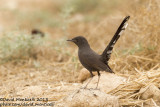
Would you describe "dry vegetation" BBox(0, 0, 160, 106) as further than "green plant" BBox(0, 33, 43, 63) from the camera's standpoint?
No

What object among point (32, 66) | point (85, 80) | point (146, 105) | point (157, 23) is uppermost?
point (157, 23)

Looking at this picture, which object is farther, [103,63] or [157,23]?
[157,23]

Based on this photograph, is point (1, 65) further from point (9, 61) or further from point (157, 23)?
point (157, 23)

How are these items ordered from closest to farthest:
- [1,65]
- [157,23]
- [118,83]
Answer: [118,83], [157,23], [1,65]

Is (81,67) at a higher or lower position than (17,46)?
lower

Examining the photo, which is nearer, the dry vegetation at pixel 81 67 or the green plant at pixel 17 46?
the dry vegetation at pixel 81 67

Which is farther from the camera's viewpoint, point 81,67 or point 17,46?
point 17,46

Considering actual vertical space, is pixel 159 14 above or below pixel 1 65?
above

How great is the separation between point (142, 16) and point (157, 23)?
13.6 inches

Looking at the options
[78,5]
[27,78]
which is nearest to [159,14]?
[27,78]

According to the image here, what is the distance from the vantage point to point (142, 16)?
561 cm

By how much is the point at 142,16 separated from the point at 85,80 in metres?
1.88

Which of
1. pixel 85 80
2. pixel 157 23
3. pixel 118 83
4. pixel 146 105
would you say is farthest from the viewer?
pixel 157 23

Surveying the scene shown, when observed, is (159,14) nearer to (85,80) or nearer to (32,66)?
(85,80)
